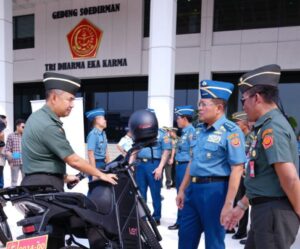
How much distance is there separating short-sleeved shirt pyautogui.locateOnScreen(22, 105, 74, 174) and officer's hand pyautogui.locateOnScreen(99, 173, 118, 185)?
383 millimetres

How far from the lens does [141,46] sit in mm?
11750

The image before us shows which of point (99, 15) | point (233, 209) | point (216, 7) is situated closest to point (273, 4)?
point (216, 7)

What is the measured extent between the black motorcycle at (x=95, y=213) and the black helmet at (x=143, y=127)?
92 millimetres

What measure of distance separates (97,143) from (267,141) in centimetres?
385

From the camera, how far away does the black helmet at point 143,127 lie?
2.17 meters

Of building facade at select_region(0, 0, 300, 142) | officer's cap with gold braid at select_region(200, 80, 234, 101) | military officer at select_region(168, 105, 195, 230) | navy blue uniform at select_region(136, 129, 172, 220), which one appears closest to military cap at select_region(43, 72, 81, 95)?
officer's cap with gold braid at select_region(200, 80, 234, 101)

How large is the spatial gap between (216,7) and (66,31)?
621 cm

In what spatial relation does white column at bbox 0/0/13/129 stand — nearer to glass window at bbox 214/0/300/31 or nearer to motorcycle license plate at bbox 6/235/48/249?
glass window at bbox 214/0/300/31

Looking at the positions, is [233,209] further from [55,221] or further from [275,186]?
[55,221]

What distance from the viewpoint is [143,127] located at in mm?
2168

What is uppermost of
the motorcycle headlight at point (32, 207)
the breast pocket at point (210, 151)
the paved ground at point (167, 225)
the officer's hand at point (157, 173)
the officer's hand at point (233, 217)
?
the breast pocket at point (210, 151)

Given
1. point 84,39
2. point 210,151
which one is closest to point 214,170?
point 210,151

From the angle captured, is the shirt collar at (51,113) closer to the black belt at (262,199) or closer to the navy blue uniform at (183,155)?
the black belt at (262,199)

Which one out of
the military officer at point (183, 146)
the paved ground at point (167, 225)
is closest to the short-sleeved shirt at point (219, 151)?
the paved ground at point (167, 225)
